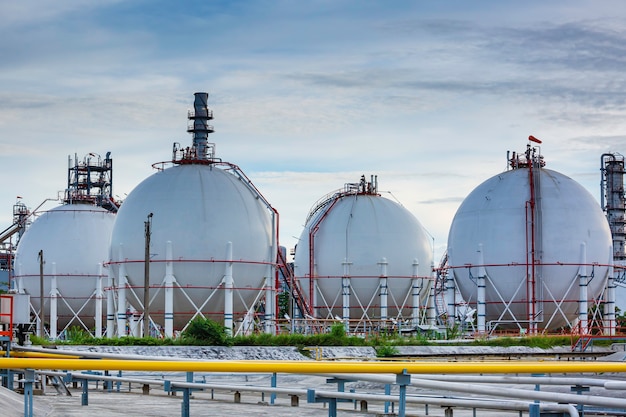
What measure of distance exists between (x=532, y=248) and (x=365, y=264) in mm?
10603

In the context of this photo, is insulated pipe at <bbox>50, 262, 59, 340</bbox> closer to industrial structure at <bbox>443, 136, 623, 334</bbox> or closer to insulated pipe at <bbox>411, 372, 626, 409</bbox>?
industrial structure at <bbox>443, 136, 623, 334</bbox>

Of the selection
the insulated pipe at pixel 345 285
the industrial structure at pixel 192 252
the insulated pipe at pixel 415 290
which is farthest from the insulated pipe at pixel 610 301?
the industrial structure at pixel 192 252

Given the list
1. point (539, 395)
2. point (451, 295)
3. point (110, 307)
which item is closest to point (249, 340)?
point (110, 307)

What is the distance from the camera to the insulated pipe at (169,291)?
1934 inches

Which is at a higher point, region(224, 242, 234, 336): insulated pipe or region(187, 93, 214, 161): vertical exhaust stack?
region(187, 93, 214, 161): vertical exhaust stack

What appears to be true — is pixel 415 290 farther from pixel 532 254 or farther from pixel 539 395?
pixel 539 395

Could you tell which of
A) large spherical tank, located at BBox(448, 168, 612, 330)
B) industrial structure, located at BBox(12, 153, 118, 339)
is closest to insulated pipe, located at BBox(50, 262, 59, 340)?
industrial structure, located at BBox(12, 153, 118, 339)

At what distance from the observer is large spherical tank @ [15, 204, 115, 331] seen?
210 feet

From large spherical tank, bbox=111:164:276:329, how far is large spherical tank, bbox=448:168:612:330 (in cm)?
1083

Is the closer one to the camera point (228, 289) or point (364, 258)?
point (228, 289)

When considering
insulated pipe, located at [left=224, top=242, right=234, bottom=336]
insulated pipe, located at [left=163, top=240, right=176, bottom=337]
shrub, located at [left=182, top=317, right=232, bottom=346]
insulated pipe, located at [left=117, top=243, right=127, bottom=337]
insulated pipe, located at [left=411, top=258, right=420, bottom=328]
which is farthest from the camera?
insulated pipe, located at [left=411, top=258, right=420, bottom=328]

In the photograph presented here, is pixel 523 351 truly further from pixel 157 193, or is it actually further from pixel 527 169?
pixel 157 193

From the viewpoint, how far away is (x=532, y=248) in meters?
53.5

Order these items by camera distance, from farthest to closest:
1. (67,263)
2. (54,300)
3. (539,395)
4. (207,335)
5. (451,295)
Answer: (67,263), (54,300), (451,295), (207,335), (539,395)
